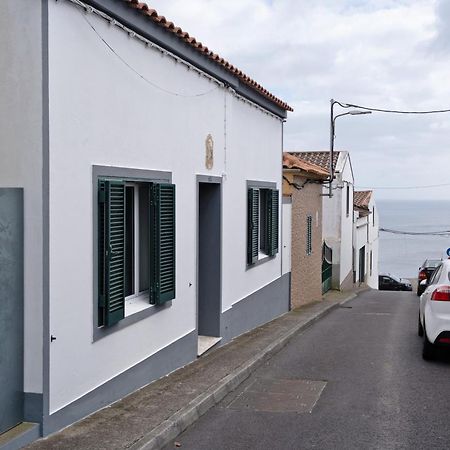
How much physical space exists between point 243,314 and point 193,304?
294 cm

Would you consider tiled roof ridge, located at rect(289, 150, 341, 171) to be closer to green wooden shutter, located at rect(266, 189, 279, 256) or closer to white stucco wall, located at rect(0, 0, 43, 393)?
green wooden shutter, located at rect(266, 189, 279, 256)

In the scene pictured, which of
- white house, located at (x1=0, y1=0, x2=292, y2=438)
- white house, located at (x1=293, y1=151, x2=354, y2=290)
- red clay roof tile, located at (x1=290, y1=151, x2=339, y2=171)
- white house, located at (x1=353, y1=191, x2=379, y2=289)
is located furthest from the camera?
white house, located at (x1=353, y1=191, x2=379, y2=289)

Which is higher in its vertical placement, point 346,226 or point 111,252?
point 111,252

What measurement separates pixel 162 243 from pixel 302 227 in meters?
10.7

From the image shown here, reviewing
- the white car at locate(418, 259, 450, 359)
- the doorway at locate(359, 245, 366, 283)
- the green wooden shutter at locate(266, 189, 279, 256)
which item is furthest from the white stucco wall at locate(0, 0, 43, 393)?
the doorway at locate(359, 245, 366, 283)

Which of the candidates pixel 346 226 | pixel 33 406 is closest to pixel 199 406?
pixel 33 406

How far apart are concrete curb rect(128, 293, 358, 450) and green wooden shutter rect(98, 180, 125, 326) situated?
1.13 meters

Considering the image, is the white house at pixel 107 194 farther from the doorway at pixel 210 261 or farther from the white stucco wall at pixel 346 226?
the white stucco wall at pixel 346 226

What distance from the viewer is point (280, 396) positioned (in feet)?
26.9

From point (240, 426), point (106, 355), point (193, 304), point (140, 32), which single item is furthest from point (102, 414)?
point (140, 32)

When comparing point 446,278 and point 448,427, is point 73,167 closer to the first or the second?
point 448,427

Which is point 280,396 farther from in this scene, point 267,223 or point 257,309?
point 267,223

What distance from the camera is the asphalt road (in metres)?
6.52

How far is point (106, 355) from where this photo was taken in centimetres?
693
